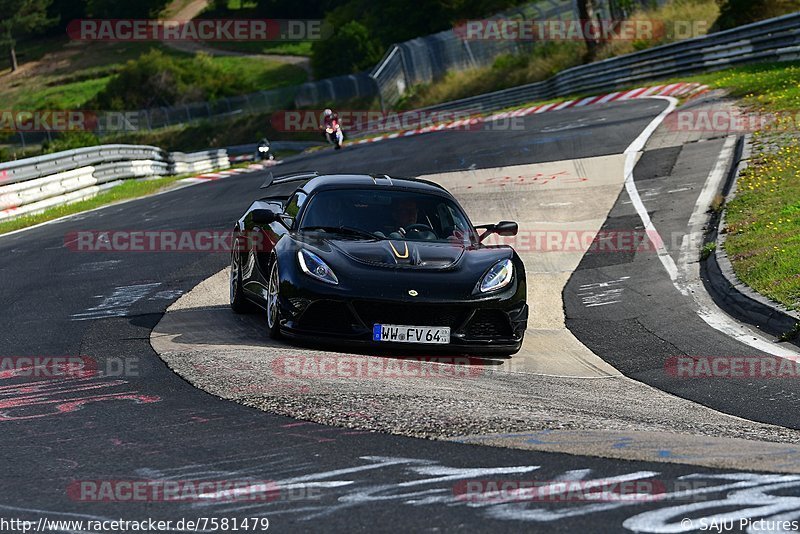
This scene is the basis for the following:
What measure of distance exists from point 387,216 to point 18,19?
95.5m

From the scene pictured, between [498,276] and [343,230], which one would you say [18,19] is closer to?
[343,230]

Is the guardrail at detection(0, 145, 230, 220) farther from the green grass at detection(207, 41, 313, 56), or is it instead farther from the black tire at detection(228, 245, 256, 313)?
the green grass at detection(207, 41, 313, 56)

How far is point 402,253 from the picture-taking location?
9.37 meters

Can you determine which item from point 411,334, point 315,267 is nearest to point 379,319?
point 411,334

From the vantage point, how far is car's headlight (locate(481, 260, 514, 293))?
30.5 ft

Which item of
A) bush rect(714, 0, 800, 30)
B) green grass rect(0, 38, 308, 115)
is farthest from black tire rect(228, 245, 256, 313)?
green grass rect(0, 38, 308, 115)

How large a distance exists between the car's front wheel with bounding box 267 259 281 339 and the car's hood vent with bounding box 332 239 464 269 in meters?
0.55

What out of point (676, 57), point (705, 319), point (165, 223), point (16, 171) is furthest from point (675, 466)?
point (676, 57)

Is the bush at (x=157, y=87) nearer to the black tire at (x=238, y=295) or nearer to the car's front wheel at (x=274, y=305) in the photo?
the black tire at (x=238, y=295)

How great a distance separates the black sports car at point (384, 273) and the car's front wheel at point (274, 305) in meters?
0.01

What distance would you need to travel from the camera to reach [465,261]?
9477mm

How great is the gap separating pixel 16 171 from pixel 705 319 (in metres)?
15.1

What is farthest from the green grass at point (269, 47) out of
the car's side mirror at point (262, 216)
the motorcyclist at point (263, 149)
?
the car's side mirror at point (262, 216)

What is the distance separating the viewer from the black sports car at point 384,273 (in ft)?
29.2
